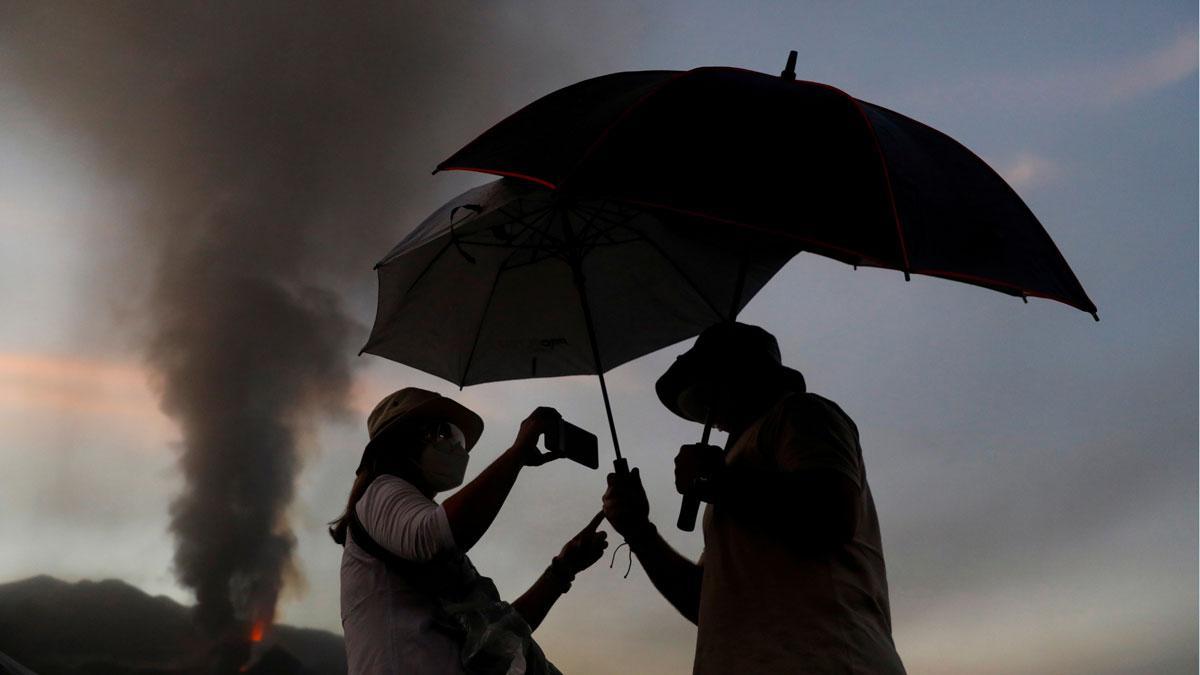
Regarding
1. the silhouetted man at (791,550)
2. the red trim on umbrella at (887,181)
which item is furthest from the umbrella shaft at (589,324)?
the red trim on umbrella at (887,181)

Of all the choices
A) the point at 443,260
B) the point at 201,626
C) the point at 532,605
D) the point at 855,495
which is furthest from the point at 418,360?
the point at 201,626

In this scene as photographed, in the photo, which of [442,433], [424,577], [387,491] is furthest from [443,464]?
[424,577]

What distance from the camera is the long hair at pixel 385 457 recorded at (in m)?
3.19

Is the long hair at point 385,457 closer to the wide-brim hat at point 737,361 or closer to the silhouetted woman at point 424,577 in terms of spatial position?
the silhouetted woman at point 424,577

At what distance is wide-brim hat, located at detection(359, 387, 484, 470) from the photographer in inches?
129

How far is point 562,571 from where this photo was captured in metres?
3.71

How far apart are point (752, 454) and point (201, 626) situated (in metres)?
63.7

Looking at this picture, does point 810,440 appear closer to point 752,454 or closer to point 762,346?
point 752,454

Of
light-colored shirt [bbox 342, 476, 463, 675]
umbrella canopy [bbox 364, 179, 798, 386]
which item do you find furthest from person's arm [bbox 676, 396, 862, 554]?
umbrella canopy [bbox 364, 179, 798, 386]

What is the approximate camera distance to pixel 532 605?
3.57 m

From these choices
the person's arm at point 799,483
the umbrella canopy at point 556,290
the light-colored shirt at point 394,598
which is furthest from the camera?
the umbrella canopy at point 556,290

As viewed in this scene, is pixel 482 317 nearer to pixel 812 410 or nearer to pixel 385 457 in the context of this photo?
pixel 385 457

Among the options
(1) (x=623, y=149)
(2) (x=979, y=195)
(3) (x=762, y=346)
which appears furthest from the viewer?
(3) (x=762, y=346)

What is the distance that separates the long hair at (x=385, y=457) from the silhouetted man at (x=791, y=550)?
111 centimetres
